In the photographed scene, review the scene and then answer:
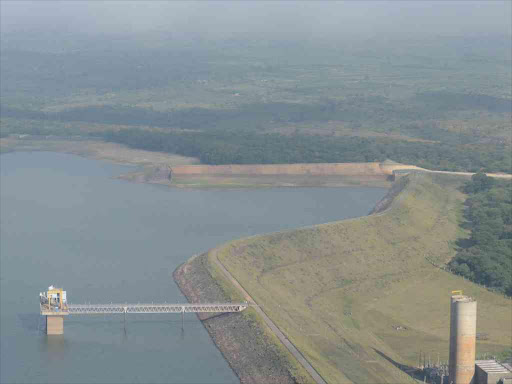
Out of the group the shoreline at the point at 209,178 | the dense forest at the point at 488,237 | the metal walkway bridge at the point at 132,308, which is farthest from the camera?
the shoreline at the point at 209,178

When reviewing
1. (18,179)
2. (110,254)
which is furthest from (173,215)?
(18,179)

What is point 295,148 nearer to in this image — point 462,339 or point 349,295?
point 349,295

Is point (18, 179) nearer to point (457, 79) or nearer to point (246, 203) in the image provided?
point (246, 203)

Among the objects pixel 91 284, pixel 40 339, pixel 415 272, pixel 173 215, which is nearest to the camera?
pixel 40 339

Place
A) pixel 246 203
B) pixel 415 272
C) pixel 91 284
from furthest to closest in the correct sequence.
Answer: pixel 246 203 → pixel 415 272 → pixel 91 284

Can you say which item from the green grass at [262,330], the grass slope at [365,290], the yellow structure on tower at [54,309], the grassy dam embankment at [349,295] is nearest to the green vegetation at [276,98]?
the grass slope at [365,290]

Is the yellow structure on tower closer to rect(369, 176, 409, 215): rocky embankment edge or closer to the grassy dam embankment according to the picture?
the grassy dam embankment

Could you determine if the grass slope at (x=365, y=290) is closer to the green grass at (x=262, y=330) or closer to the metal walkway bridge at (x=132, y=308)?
the green grass at (x=262, y=330)
